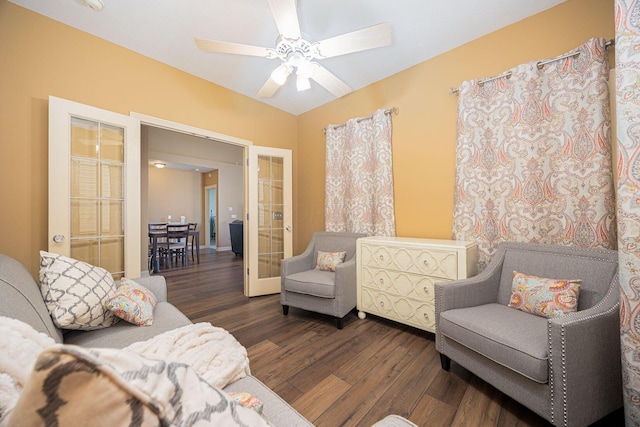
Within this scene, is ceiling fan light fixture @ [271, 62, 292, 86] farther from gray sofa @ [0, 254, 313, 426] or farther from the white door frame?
the white door frame

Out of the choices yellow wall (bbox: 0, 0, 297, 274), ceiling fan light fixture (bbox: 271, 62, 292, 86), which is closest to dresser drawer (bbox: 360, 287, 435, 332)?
ceiling fan light fixture (bbox: 271, 62, 292, 86)

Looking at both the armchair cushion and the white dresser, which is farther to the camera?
the armchair cushion

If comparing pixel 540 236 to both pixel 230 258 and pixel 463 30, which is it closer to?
pixel 463 30

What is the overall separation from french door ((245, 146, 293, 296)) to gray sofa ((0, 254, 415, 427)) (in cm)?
167

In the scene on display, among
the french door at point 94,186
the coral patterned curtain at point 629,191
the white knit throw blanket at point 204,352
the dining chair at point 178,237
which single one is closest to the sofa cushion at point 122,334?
the white knit throw blanket at point 204,352

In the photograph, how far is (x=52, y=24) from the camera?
2029mm

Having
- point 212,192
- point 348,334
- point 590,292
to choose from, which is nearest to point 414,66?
point 590,292

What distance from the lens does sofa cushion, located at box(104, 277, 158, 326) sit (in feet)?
4.63

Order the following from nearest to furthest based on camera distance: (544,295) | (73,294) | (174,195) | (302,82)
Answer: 1. (73,294)
2. (544,295)
3. (302,82)
4. (174,195)

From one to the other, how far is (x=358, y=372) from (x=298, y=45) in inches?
96.1

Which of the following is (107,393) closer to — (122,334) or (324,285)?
(122,334)

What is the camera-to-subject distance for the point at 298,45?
1.87m

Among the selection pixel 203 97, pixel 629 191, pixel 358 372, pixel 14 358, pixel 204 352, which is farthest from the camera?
pixel 203 97

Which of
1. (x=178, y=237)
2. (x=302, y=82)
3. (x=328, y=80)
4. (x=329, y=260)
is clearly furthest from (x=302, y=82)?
(x=178, y=237)
